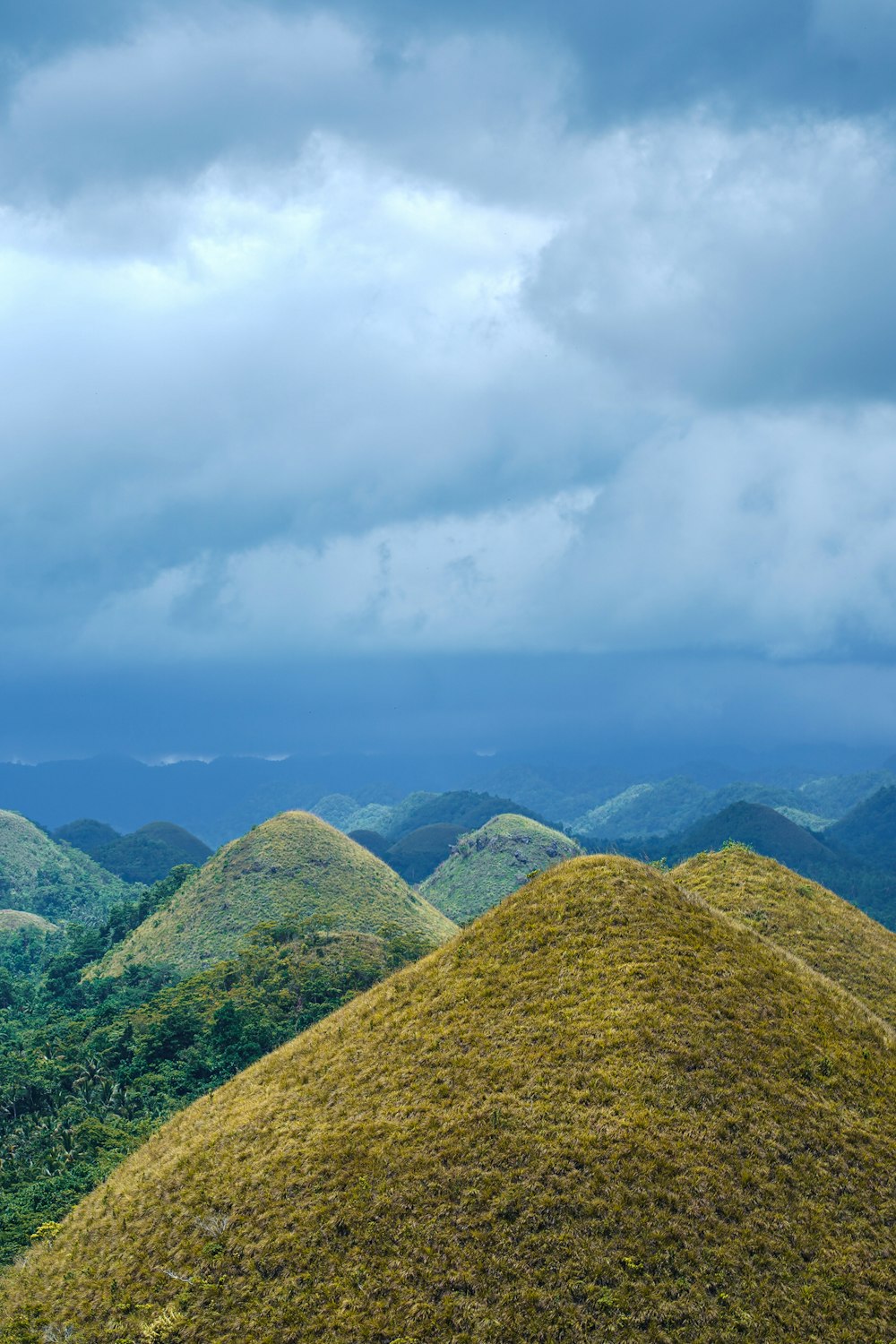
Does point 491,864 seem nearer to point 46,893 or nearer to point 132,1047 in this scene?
point 46,893

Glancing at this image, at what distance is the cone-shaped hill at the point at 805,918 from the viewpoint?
140 ft

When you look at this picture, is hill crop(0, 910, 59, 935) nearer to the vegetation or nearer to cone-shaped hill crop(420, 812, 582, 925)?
the vegetation

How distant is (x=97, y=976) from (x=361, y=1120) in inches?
3588

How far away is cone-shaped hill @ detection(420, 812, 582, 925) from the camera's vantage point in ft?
535

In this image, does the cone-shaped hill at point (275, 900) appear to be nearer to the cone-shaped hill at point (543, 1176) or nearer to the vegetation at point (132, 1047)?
the vegetation at point (132, 1047)

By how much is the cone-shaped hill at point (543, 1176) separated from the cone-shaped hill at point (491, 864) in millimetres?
122998

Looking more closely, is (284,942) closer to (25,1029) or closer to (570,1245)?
(25,1029)

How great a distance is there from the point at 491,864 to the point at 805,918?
13059 cm

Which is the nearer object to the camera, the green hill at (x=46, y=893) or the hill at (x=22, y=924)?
the hill at (x=22, y=924)

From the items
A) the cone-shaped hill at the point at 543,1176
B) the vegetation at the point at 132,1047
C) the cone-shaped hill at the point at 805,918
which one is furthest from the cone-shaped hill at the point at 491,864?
the cone-shaped hill at the point at 543,1176

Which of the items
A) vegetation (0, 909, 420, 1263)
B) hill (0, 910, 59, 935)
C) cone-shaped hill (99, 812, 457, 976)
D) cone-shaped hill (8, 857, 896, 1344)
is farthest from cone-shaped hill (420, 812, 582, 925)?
cone-shaped hill (8, 857, 896, 1344)

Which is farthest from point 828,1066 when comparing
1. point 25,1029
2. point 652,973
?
point 25,1029

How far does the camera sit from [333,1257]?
966 inches

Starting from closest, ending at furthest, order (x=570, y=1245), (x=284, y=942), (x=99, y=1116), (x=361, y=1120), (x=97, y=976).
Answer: (x=570, y=1245), (x=361, y=1120), (x=99, y=1116), (x=284, y=942), (x=97, y=976)
